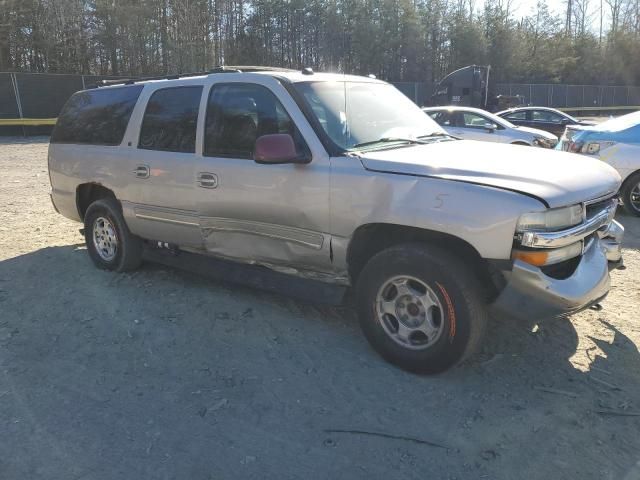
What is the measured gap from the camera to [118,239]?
18.4ft

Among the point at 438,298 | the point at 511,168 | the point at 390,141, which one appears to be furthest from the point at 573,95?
the point at 438,298

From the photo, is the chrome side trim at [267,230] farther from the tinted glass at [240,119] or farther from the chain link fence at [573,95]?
the chain link fence at [573,95]

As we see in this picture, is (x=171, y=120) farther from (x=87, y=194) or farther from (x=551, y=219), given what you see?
(x=551, y=219)

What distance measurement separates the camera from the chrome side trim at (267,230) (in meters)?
3.98

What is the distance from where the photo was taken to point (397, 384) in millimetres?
3490

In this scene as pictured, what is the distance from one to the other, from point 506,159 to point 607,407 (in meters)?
1.67

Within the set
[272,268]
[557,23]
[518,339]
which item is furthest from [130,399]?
[557,23]

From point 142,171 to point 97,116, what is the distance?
43.7 inches

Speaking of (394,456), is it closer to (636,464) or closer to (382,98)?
(636,464)

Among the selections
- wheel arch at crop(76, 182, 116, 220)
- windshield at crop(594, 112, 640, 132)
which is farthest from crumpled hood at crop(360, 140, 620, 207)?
windshield at crop(594, 112, 640, 132)

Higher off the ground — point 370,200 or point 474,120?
point 474,120

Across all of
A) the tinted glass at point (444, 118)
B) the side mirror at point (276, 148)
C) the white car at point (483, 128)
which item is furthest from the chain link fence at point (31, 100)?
the side mirror at point (276, 148)

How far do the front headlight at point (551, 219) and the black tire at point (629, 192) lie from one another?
546 cm

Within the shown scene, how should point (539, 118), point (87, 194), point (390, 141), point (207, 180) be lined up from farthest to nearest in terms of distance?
point (539, 118)
point (87, 194)
point (207, 180)
point (390, 141)
